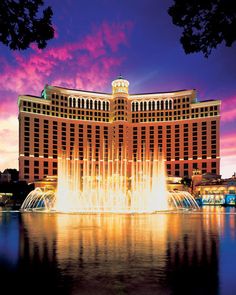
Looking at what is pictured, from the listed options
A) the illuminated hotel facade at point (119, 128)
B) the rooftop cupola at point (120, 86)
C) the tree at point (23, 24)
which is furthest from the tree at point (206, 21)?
the rooftop cupola at point (120, 86)

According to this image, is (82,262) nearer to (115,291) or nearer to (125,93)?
(115,291)

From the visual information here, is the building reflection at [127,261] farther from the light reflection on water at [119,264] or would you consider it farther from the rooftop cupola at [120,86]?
the rooftop cupola at [120,86]

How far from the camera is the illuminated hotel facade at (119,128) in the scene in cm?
13300

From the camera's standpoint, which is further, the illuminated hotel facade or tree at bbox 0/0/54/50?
the illuminated hotel facade

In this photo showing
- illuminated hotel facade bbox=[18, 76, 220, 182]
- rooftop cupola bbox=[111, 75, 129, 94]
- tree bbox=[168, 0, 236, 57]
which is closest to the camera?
tree bbox=[168, 0, 236, 57]

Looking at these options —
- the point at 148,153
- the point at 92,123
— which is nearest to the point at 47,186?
the point at 92,123

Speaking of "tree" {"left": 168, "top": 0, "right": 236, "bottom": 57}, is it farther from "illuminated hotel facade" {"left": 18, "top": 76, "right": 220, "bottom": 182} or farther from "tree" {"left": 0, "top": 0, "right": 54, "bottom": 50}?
"illuminated hotel facade" {"left": 18, "top": 76, "right": 220, "bottom": 182}

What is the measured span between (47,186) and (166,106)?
55.4 meters

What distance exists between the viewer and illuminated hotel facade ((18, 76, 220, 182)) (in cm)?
13300

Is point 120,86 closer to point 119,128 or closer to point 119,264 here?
point 119,128

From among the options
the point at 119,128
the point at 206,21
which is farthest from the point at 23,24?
the point at 119,128

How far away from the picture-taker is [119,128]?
470 feet

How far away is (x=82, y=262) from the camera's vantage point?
1407 cm

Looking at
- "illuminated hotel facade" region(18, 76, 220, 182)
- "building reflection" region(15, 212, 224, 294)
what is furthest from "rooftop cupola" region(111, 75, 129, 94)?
"building reflection" region(15, 212, 224, 294)
